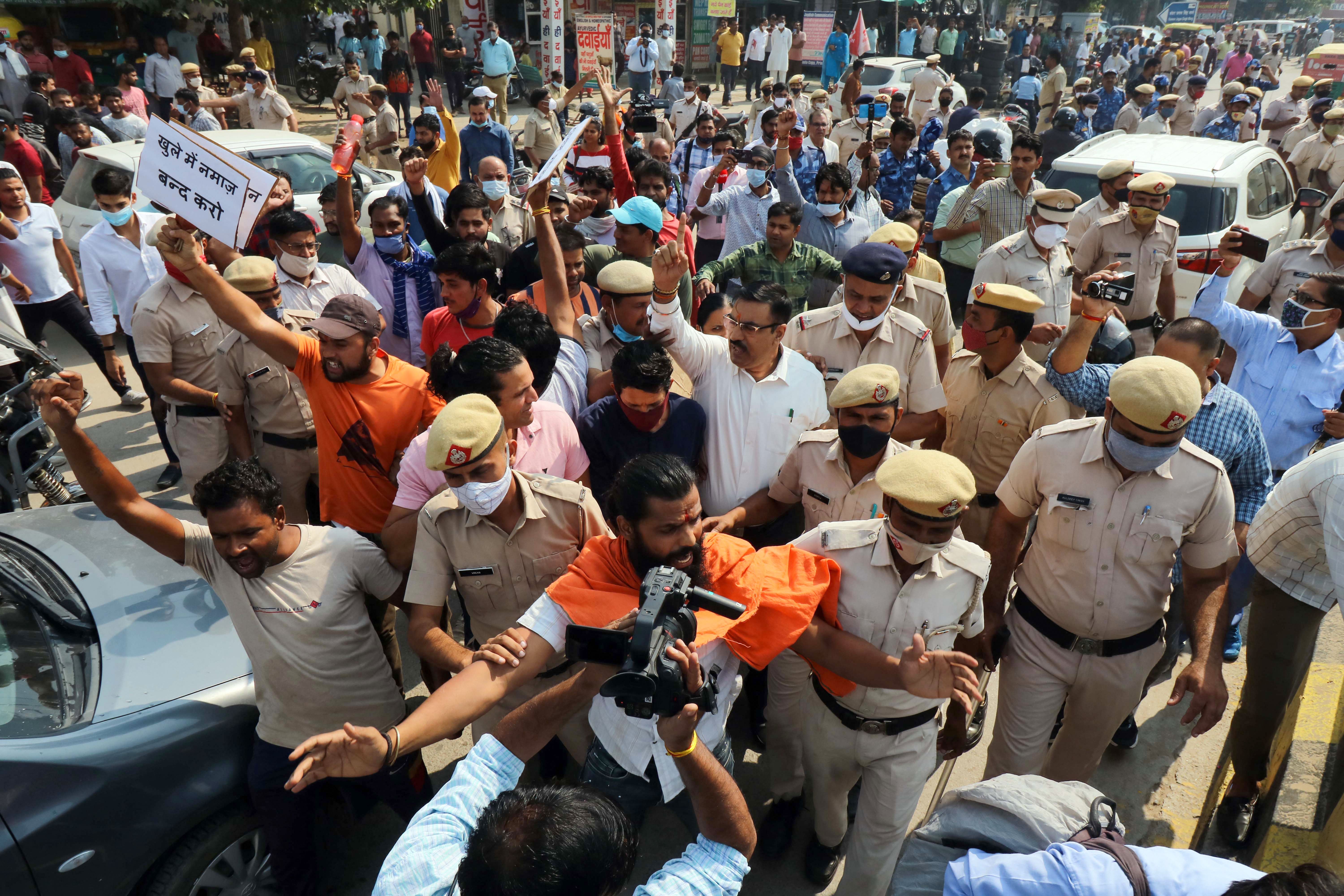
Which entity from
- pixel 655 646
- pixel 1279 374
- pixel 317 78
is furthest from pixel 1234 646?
pixel 317 78

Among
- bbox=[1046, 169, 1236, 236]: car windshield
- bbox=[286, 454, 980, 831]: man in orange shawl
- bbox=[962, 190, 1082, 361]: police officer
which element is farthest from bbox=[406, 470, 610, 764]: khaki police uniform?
bbox=[1046, 169, 1236, 236]: car windshield

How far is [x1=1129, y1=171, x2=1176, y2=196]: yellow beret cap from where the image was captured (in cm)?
571

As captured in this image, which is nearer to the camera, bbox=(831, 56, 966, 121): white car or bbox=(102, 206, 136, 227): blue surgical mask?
bbox=(102, 206, 136, 227): blue surgical mask

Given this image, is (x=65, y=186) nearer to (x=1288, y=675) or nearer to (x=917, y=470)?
(x=917, y=470)

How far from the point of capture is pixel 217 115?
14859mm

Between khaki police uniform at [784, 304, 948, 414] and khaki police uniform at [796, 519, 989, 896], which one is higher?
khaki police uniform at [784, 304, 948, 414]

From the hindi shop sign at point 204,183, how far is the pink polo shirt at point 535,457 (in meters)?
1.20

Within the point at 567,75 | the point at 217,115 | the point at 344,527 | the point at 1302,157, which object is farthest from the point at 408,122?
the point at 344,527

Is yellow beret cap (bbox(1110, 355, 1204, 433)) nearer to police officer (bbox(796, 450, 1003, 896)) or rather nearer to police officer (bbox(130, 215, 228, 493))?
police officer (bbox(796, 450, 1003, 896))

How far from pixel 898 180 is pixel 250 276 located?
6.94 meters

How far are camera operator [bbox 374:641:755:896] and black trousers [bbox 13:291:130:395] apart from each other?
19.0ft

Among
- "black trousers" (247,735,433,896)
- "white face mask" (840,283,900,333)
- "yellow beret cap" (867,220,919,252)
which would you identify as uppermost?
"yellow beret cap" (867,220,919,252)

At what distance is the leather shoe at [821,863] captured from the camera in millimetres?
3334

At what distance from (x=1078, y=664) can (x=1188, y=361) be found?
1393 mm
